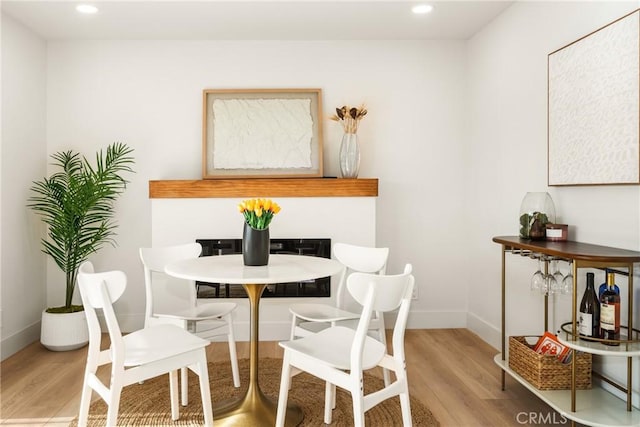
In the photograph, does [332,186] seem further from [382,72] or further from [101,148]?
[101,148]

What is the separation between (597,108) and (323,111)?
219cm

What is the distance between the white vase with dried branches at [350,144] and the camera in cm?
380

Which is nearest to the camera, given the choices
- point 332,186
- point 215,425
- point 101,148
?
point 215,425

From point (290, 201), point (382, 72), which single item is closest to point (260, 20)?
point (382, 72)

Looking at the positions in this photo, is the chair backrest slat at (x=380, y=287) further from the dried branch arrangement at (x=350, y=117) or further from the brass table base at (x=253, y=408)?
the dried branch arrangement at (x=350, y=117)

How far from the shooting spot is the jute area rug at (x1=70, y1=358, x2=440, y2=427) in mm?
2373

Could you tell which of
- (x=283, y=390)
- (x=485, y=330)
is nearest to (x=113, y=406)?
(x=283, y=390)

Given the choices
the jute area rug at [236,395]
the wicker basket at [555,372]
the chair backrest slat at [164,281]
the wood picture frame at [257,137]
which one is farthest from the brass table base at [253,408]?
the wood picture frame at [257,137]

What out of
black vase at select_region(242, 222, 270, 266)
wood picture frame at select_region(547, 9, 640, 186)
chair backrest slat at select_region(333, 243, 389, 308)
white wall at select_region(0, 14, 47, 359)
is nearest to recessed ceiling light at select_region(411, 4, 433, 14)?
wood picture frame at select_region(547, 9, 640, 186)

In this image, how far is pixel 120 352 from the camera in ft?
6.10

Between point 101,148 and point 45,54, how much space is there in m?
0.91

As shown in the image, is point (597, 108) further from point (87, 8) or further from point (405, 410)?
point (87, 8)

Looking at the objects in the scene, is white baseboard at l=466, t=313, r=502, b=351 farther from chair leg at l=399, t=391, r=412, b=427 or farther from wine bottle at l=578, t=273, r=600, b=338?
chair leg at l=399, t=391, r=412, b=427

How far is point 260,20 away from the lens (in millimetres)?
3539
